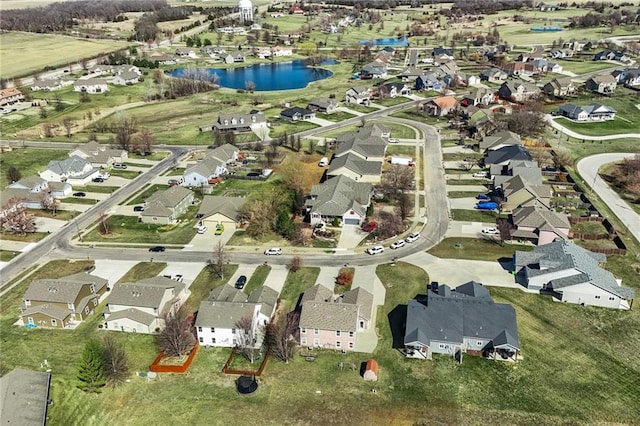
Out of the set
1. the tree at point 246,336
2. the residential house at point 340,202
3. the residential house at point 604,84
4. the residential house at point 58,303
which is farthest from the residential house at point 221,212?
the residential house at point 604,84

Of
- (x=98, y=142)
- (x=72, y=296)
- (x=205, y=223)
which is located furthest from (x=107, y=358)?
(x=98, y=142)

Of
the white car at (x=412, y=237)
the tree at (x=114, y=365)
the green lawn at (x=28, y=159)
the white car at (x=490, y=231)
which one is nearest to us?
the tree at (x=114, y=365)

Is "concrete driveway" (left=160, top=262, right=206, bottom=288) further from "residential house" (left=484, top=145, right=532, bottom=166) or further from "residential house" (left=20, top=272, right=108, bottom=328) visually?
"residential house" (left=484, top=145, right=532, bottom=166)

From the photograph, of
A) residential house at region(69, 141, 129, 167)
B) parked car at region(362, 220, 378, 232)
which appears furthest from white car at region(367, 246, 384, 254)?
residential house at region(69, 141, 129, 167)

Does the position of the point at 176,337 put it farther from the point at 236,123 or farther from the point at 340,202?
the point at 236,123

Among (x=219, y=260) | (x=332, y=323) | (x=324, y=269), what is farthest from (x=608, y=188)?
(x=219, y=260)

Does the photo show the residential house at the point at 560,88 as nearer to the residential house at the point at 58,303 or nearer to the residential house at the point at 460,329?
the residential house at the point at 460,329
